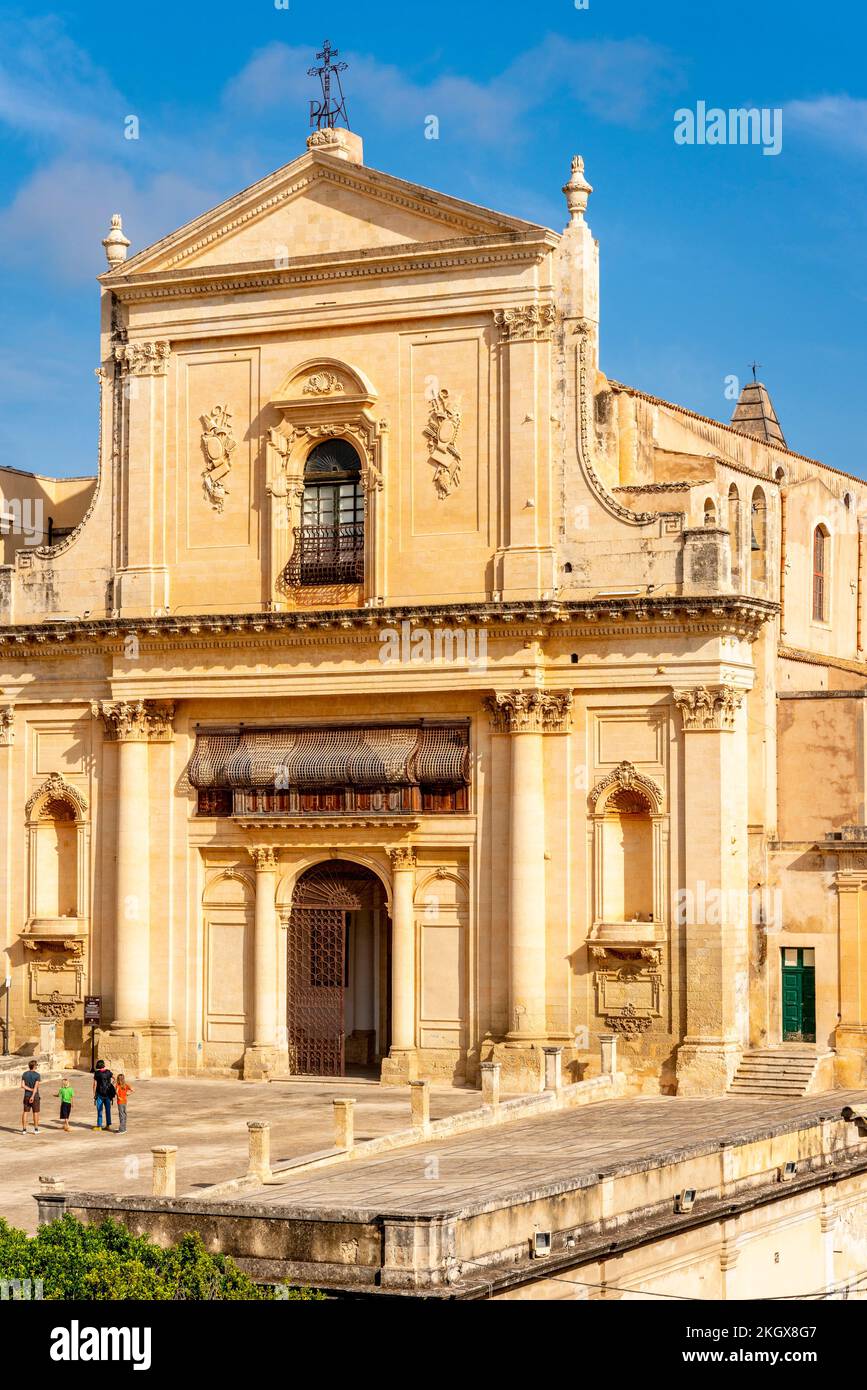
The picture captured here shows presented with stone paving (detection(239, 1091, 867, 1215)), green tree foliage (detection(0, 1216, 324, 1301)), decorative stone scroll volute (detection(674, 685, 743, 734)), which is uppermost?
decorative stone scroll volute (detection(674, 685, 743, 734))

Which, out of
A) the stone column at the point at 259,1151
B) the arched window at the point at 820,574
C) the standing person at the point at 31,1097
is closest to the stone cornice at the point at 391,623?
the arched window at the point at 820,574

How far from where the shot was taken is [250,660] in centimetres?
4284

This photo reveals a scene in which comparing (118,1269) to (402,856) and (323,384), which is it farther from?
(323,384)

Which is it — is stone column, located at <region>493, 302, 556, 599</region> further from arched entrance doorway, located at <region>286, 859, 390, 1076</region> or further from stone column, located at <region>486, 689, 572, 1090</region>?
arched entrance doorway, located at <region>286, 859, 390, 1076</region>

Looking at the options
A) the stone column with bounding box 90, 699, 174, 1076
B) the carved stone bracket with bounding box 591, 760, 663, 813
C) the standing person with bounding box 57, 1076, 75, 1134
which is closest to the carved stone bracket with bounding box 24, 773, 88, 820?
the stone column with bounding box 90, 699, 174, 1076

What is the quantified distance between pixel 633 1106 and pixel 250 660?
11006mm

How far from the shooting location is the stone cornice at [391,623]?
3953 centimetres

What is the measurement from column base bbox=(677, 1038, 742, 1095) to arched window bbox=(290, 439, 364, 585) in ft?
33.7

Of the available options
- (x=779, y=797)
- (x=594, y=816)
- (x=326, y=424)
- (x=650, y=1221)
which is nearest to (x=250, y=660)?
(x=326, y=424)

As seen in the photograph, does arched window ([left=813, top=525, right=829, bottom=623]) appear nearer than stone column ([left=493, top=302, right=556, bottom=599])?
No

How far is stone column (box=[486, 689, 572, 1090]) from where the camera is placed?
4019cm

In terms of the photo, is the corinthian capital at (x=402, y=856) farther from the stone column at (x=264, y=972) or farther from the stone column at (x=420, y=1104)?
the stone column at (x=420, y=1104)

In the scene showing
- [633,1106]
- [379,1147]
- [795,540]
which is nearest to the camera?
[379,1147]
